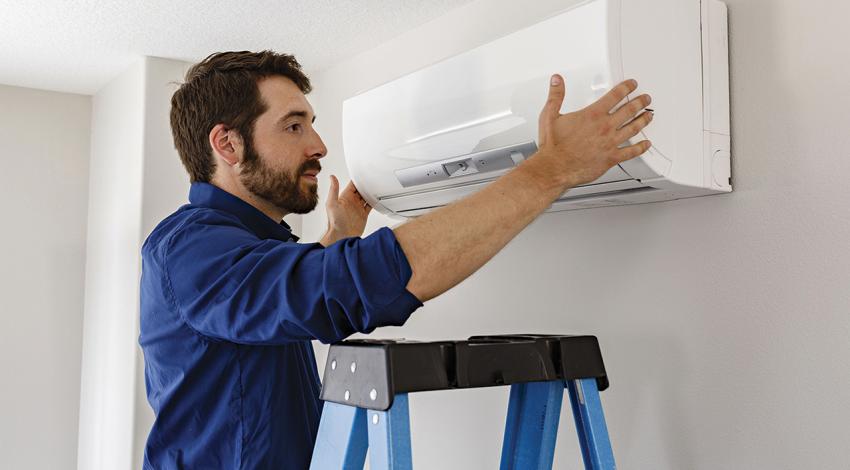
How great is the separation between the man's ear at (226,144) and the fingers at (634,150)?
0.72m

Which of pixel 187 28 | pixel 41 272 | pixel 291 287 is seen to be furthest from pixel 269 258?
pixel 41 272

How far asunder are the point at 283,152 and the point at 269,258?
0.50m

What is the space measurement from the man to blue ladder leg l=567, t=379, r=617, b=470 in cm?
44

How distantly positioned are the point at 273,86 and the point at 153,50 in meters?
1.49

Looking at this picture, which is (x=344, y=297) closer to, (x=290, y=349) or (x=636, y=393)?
(x=290, y=349)

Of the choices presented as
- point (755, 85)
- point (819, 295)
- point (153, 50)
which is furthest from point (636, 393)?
point (153, 50)

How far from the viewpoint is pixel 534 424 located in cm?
151

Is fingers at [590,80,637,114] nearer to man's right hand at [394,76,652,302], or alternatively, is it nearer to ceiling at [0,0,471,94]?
man's right hand at [394,76,652,302]

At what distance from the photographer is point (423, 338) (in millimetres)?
2492

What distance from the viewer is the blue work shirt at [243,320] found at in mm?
1068

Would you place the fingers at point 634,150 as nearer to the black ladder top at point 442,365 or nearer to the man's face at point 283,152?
the black ladder top at point 442,365

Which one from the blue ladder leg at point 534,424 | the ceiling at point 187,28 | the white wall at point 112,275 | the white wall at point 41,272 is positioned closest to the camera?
the blue ladder leg at point 534,424

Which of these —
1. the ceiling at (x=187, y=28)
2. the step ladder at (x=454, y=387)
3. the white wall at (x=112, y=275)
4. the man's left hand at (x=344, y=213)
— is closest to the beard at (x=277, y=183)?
the man's left hand at (x=344, y=213)

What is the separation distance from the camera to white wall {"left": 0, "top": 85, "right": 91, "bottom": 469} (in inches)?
131
